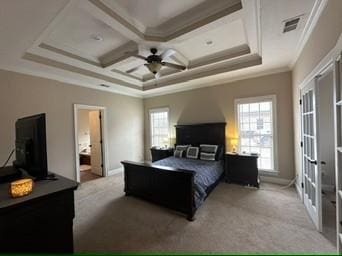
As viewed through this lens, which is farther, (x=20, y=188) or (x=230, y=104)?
(x=230, y=104)

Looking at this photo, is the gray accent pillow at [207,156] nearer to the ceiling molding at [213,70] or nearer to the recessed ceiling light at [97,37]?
the ceiling molding at [213,70]

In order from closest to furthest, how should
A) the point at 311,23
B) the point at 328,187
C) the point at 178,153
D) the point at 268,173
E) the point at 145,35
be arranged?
the point at 311,23
the point at 145,35
the point at 328,187
the point at 268,173
the point at 178,153

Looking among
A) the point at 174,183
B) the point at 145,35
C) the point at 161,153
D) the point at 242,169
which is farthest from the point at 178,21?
the point at 161,153

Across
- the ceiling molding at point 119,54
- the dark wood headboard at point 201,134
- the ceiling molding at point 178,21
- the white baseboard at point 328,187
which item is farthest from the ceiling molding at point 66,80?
the white baseboard at point 328,187

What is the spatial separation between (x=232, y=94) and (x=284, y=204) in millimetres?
2863

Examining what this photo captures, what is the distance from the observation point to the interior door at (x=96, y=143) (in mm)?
5289

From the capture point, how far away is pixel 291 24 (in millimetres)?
2305

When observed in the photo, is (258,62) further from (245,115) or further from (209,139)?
(209,139)

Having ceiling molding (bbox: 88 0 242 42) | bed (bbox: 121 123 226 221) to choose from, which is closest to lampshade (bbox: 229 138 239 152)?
bed (bbox: 121 123 226 221)

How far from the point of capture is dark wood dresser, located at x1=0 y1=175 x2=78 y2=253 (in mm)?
1184

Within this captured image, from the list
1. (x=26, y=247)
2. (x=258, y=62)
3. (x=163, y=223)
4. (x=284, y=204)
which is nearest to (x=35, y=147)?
(x=26, y=247)

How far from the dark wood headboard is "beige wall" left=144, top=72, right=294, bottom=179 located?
21cm

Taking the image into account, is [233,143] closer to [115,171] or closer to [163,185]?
[163,185]

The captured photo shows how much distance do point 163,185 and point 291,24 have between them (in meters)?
3.15
